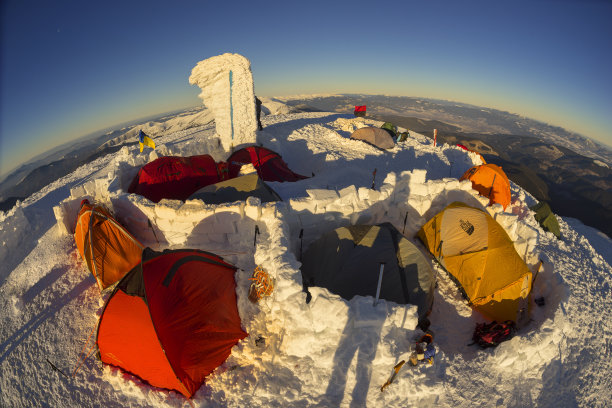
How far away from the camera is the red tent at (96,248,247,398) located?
10.8 ft

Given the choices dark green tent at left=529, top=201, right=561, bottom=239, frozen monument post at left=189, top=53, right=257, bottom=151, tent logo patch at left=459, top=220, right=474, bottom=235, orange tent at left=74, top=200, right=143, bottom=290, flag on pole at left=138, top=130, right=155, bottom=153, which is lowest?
dark green tent at left=529, top=201, right=561, bottom=239

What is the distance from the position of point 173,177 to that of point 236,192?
2829 mm

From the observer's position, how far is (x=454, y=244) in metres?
5.29

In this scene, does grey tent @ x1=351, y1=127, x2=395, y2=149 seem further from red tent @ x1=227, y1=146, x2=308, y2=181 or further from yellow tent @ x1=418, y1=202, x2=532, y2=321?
yellow tent @ x1=418, y1=202, x2=532, y2=321

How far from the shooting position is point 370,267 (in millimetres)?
4320

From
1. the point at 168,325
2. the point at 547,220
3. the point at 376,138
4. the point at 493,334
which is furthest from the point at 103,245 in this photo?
the point at 376,138

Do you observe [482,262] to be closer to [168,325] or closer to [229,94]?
[168,325]

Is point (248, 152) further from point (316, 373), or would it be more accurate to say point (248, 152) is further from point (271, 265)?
→ point (316, 373)

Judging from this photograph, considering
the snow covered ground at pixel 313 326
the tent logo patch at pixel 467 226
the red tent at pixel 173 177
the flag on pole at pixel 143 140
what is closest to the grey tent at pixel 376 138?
the snow covered ground at pixel 313 326

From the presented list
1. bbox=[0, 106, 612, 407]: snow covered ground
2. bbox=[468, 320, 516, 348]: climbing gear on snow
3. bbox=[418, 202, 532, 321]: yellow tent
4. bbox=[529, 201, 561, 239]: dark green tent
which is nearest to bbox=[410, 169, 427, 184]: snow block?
bbox=[0, 106, 612, 407]: snow covered ground

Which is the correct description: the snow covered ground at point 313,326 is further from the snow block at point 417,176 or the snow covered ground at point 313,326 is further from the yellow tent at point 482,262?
the yellow tent at point 482,262

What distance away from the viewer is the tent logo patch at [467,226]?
521cm

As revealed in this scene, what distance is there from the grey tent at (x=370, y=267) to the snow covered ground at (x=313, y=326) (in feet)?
2.49

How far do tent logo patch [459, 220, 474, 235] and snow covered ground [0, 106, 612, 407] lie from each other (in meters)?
1.00
